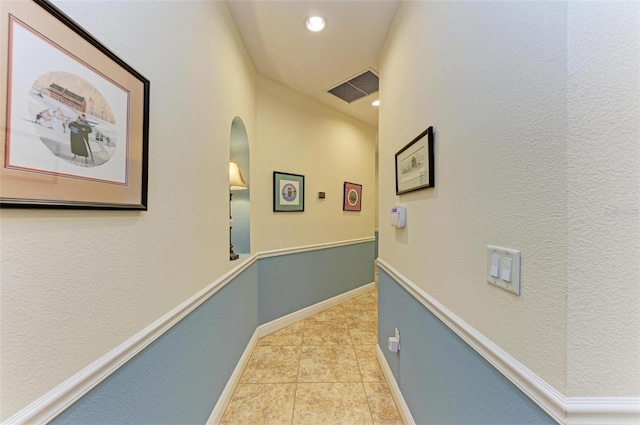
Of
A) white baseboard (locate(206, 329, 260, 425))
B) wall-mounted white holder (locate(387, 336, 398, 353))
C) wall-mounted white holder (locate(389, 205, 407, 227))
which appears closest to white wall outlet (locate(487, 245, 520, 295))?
wall-mounted white holder (locate(389, 205, 407, 227))

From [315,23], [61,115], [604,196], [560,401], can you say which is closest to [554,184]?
[604,196]

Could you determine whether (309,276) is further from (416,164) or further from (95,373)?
(95,373)

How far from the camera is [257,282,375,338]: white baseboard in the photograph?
231cm

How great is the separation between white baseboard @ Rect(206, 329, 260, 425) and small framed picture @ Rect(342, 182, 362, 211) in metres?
1.97

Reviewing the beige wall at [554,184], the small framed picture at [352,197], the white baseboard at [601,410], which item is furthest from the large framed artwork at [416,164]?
the small framed picture at [352,197]

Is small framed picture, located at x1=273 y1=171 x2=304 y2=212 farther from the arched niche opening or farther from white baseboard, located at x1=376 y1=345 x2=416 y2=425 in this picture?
white baseboard, located at x1=376 y1=345 x2=416 y2=425

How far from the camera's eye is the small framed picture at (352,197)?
3.13 m

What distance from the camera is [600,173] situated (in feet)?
1.56

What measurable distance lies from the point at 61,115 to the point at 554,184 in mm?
1173

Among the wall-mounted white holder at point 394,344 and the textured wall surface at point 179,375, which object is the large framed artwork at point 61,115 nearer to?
the textured wall surface at point 179,375

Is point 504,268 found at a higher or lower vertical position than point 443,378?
higher

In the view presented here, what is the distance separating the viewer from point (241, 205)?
6.87 feet

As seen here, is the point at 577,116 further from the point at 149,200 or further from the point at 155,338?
the point at 155,338

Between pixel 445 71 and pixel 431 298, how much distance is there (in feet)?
3.29
